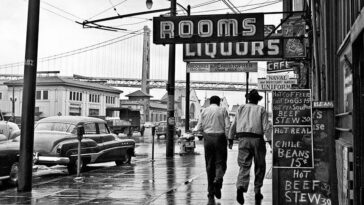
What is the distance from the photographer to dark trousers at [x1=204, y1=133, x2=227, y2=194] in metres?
8.56

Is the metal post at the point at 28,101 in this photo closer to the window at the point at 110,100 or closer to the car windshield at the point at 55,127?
the car windshield at the point at 55,127

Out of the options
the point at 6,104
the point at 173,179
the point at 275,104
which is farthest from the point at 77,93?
the point at 275,104

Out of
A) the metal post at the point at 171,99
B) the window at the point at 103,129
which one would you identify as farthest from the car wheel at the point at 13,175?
the metal post at the point at 171,99

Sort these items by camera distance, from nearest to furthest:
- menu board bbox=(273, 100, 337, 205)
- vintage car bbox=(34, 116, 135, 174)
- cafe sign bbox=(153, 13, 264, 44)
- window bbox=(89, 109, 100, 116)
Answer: menu board bbox=(273, 100, 337, 205) → cafe sign bbox=(153, 13, 264, 44) → vintage car bbox=(34, 116, 135, 174) → window bbox=(89, 109, 100, 116)

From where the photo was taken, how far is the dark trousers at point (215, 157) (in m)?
8.56

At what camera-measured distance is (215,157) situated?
28.4ft

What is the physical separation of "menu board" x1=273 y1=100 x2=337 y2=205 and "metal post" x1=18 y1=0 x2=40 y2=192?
531 cm

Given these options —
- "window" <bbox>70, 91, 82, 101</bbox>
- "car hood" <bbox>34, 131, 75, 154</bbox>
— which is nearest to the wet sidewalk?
"car hood" <bbox>34, 131, 75, 154</bbox>

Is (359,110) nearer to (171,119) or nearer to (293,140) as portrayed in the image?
(293,140)

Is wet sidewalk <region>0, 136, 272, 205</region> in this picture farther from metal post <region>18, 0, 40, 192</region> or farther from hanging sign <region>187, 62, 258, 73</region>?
hanging sign <region>187, 62, 258, 73</region>

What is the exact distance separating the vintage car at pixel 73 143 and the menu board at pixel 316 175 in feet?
25.8

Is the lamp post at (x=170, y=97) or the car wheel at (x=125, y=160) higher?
the lamp post at (x=170, y=97)

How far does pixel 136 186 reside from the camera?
34.4 ft

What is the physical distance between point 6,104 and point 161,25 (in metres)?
82.7
